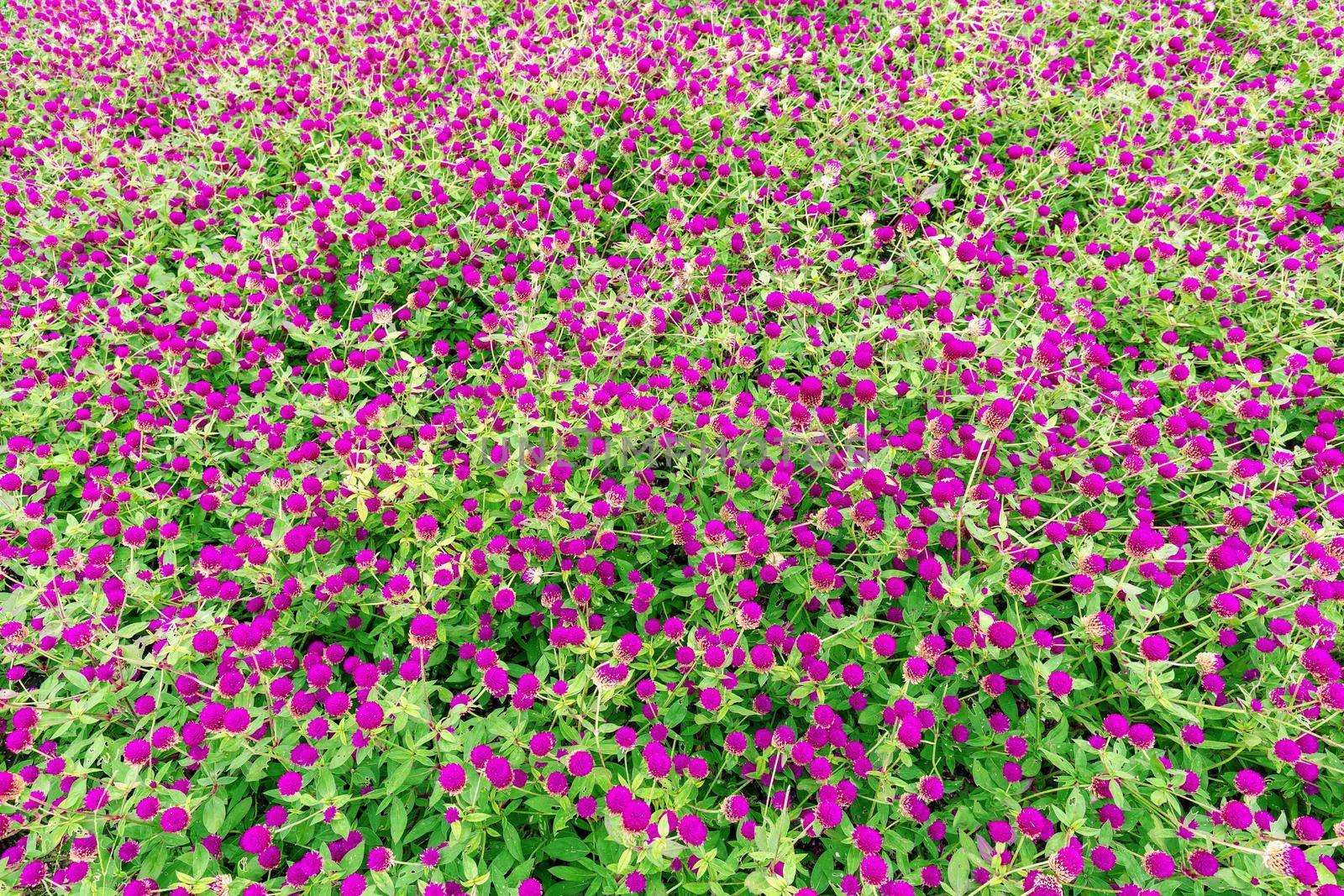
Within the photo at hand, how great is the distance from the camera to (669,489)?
10.8ft

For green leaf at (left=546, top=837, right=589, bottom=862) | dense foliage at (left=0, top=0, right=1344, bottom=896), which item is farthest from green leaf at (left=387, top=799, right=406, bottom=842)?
green leaf at (left=546, top=837, right=589, bottom=862)

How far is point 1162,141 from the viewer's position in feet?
15.7

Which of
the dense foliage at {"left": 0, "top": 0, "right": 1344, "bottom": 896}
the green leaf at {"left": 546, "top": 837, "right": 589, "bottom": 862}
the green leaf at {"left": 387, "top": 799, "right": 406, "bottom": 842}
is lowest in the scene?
the green leaf at {"left": 546, "top": 837, "right": 589, "bottom": 862}

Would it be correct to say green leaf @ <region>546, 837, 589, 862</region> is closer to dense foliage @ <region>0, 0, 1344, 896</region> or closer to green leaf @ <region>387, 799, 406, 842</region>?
dense foliage @ <region>0, 0, 1344, 896</region>

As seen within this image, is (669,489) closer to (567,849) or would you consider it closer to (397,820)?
(567,849)

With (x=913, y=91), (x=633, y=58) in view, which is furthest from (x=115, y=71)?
(x=913, y=91)

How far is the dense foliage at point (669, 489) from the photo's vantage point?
232 centimetres

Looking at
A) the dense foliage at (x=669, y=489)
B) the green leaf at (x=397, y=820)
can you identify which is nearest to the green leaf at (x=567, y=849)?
the dense foliage at (x=669, y=489)

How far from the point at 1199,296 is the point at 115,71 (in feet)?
25.0

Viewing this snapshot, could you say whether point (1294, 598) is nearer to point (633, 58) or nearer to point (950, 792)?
point (950, 792)

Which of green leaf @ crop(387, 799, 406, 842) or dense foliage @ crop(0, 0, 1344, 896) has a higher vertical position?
dense foliage @ crop(0, 0, 1344, 896)

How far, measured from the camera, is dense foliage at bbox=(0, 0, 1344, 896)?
7.61 feet

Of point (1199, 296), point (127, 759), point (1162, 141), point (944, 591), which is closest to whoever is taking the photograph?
point (127, 759)

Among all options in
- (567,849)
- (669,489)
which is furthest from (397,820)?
(669,489)
